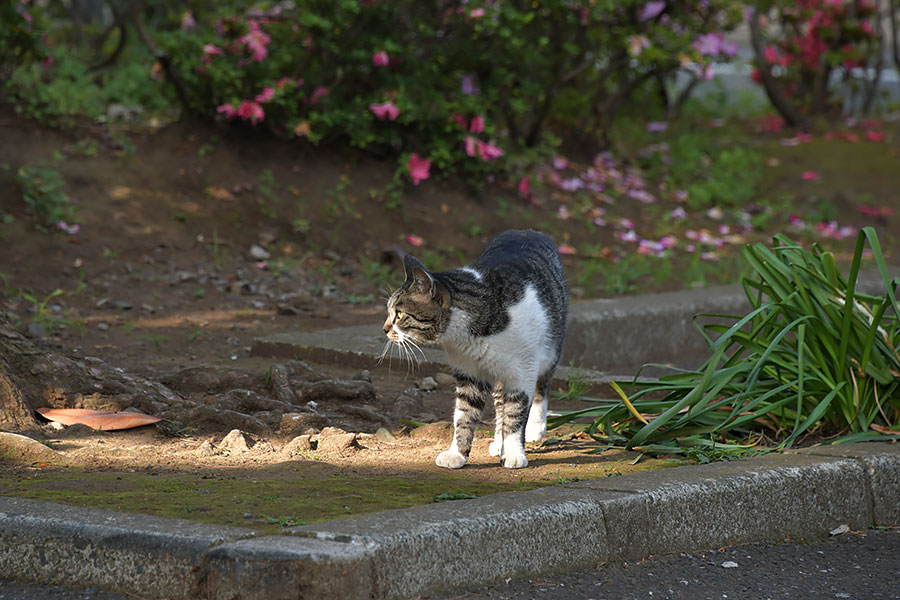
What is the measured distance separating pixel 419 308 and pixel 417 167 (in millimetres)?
4340

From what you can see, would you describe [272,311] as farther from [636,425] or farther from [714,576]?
[714,576]

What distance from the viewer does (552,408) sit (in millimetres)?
4660

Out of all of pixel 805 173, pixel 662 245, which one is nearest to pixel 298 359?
pixel 662 245

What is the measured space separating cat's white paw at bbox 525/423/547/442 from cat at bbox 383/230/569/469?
292 mm

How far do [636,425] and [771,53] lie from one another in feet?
31.9

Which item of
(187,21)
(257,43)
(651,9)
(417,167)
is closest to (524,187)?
(417,167)

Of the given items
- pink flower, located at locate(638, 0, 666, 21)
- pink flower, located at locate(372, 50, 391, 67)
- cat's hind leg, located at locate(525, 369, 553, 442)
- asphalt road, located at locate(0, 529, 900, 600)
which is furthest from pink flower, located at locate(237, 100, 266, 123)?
asphalt road, located at locate(0, 529, 900, 600)

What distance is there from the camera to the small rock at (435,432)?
12.9 ft

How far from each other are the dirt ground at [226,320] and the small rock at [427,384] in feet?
0.08

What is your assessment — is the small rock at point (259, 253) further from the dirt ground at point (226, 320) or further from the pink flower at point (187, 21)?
the pink flower at point (187, 21)

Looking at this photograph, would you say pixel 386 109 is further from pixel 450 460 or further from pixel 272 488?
pixel 272 488

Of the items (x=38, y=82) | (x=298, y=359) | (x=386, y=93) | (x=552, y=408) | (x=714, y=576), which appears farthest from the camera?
(x=38, y=82)

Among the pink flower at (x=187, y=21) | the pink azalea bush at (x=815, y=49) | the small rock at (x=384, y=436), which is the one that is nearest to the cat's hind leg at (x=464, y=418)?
the small rock at (x=384, y=436)

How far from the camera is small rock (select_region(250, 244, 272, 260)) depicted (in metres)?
6.96
